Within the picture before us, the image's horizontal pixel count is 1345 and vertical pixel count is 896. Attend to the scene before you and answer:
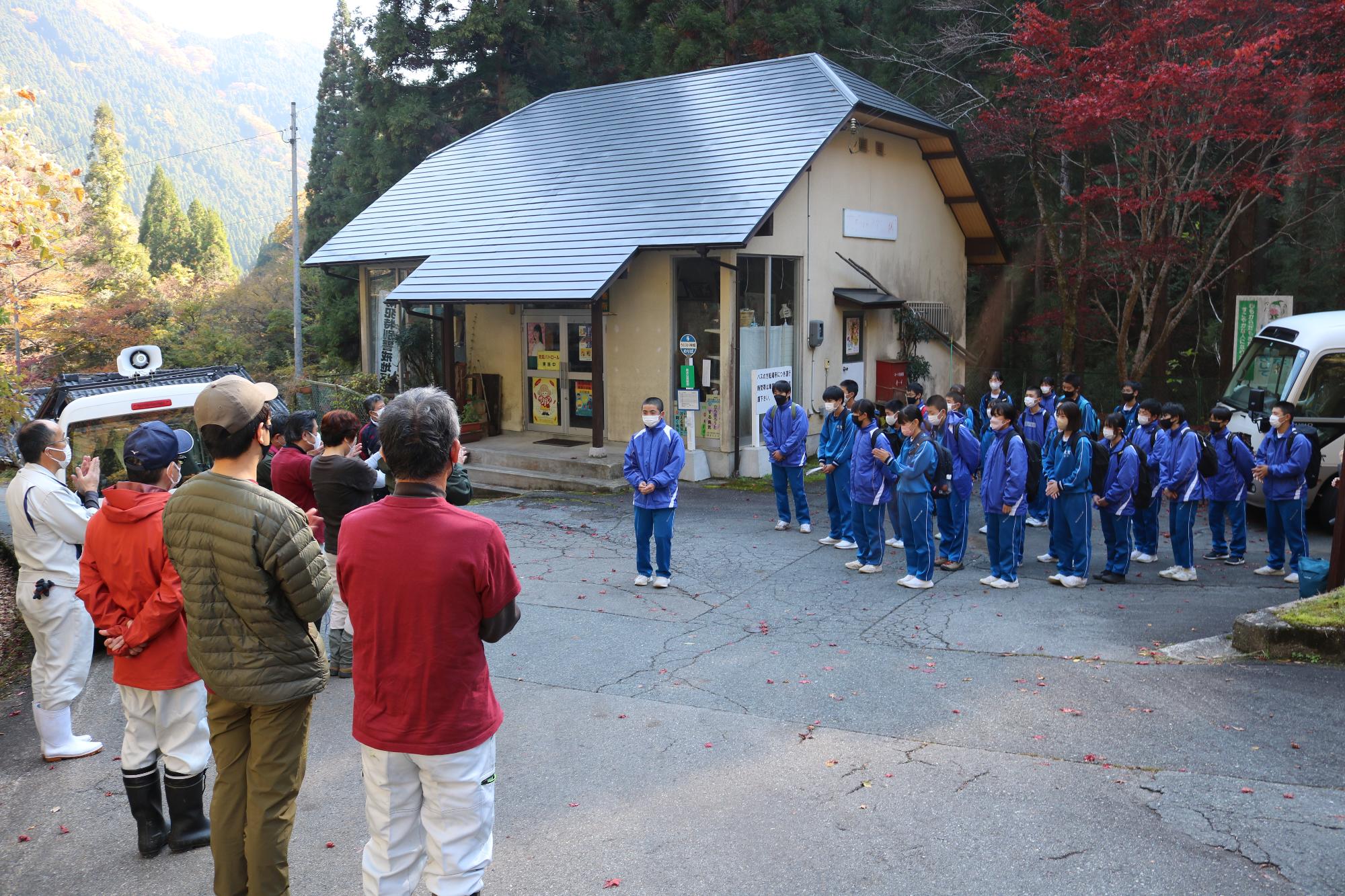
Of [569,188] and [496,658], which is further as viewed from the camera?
[569,188]

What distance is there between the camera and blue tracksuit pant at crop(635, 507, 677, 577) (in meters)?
9.24

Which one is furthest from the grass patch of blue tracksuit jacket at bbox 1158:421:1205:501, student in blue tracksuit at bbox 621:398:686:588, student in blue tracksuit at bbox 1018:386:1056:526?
student in blue tracksuit at bbox 1018:386:1056:526

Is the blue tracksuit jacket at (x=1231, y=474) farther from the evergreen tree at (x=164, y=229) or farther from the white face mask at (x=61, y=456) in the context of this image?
the evergreen tree at (x=164, y=229)

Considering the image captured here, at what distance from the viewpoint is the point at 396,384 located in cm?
1934

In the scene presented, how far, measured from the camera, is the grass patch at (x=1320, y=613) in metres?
Result: 6.56

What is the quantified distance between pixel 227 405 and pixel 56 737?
316 cm

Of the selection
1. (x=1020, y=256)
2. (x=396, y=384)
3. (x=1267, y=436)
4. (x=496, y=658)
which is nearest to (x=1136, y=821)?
(x=496, y=658)

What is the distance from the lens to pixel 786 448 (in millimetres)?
11820

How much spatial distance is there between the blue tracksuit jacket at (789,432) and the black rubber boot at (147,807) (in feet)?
27.5

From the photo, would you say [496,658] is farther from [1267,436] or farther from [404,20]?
[404,20]

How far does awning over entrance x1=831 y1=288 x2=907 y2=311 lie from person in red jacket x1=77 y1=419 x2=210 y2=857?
46.1 ft

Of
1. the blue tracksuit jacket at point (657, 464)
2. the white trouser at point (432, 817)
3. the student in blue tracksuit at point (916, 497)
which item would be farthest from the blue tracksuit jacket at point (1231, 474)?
the white trouser at point (432, 817)

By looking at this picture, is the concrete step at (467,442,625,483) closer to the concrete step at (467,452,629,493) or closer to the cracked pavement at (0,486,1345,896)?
the concrete step at (467,452,629,493)

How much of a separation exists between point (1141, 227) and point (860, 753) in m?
15.1
